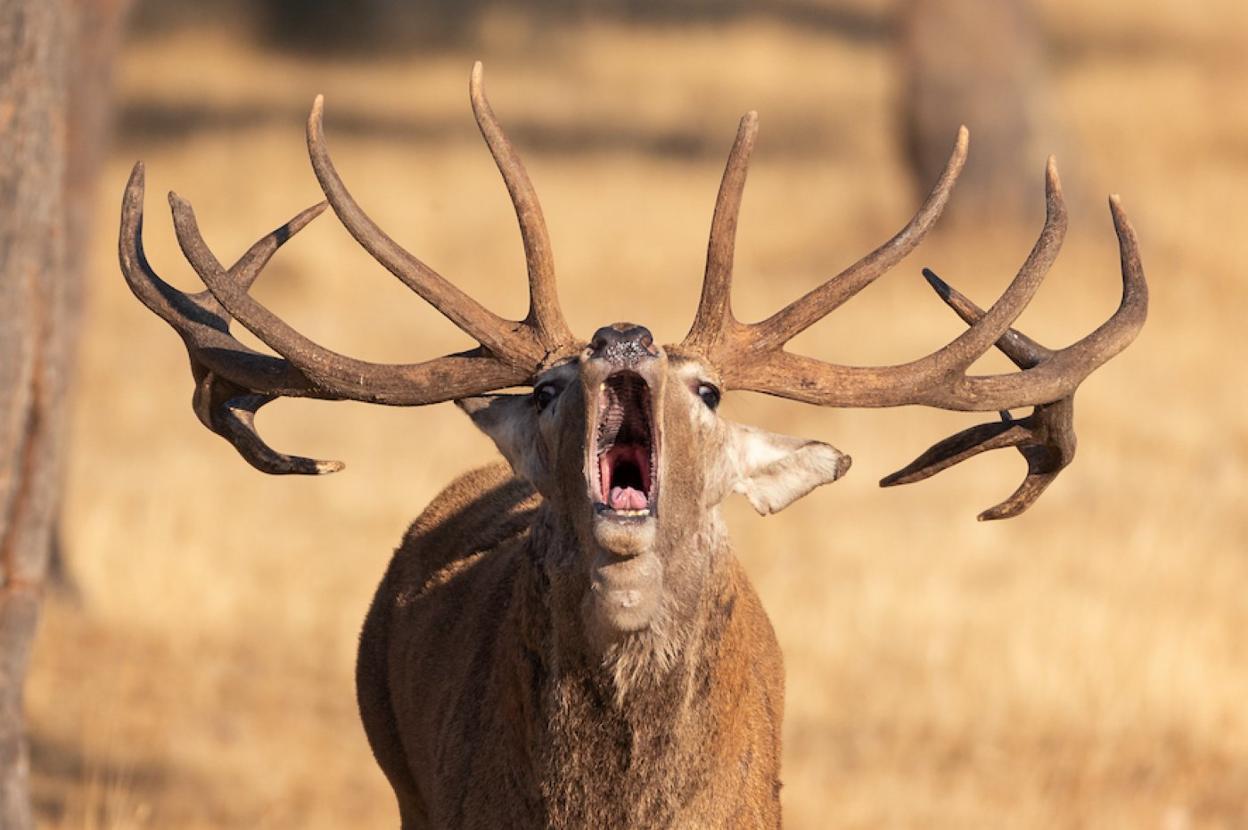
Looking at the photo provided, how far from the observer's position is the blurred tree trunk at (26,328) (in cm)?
586

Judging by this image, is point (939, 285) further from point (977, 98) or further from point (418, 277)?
point (977, 98)

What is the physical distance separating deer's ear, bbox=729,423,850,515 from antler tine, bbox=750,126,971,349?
0.29m

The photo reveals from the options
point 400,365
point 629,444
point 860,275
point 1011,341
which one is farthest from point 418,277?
point 1011,341

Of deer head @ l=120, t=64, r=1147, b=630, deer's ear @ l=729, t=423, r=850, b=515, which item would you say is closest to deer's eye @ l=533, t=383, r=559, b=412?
deer head @ l=120, t=64, r=1147, b=630

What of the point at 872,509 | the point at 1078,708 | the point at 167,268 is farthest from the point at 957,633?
the point at 167,268

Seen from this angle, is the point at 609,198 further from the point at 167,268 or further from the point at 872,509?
the point at 872,509

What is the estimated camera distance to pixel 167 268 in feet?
60.0

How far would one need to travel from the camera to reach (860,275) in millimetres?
5020

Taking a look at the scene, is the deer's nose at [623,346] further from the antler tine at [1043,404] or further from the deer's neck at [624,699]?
the antler tine at [1043,404]

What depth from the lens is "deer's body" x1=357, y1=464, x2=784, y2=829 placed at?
4.95 metres

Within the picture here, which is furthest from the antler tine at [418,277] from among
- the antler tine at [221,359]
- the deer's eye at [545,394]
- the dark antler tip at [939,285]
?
the dark antler tip at [939,285]

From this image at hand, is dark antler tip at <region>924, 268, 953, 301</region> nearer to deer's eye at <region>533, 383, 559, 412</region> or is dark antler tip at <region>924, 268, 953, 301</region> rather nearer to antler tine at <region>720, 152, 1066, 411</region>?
antler tine at <region>720, 152, 1066, 411</region>

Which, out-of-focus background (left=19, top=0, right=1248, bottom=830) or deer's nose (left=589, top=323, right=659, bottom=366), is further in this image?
out-of-focus background (left=19, top=0, right=1248, bottom=830)

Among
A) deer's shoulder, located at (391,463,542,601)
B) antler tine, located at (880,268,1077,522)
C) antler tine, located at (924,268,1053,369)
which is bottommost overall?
deer's shoulder, located at (391,463,542,601)
